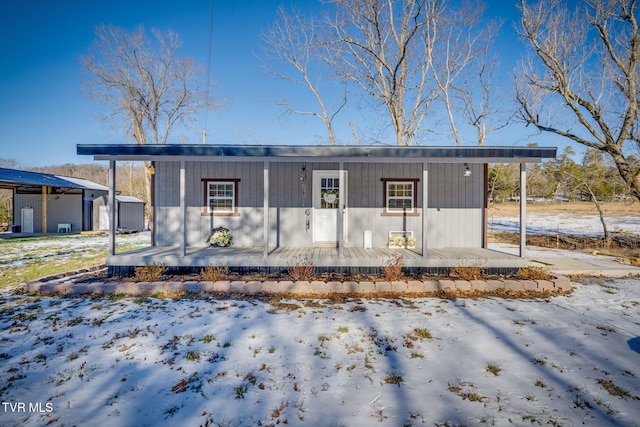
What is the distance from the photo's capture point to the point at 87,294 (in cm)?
540

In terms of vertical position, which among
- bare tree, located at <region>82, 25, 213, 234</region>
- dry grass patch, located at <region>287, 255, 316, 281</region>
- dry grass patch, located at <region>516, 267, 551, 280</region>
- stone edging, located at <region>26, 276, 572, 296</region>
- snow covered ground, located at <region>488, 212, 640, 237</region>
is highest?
bare tree, located at <region>82, 25, 213, 234</region>

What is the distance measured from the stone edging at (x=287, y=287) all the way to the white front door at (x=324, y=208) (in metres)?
2.61

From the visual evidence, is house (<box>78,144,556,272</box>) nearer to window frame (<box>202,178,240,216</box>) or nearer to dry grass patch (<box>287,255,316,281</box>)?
window frame (<box>202,178,240,216</box>)

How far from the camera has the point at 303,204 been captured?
8070 millimetres

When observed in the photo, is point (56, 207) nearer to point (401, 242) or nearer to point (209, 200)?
point (209, 200)

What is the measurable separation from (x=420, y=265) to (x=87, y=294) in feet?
20.3

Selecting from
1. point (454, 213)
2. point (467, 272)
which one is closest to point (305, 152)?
point (467, 272)

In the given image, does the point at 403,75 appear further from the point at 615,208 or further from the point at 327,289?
the point at 615,208

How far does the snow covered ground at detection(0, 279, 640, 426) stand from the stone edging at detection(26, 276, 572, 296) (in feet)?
1.74

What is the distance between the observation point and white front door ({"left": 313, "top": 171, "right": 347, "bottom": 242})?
26.5ft

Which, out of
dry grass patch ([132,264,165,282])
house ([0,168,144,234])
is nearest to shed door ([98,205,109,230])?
house ([0,168,144,234])

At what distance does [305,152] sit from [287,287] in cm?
260

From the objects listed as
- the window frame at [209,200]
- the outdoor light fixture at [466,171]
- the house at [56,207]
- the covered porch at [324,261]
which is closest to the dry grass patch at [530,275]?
the covered porch at [324,261]

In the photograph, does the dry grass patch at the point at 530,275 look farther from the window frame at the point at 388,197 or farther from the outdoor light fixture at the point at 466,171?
the window frame at the point at 388,197
